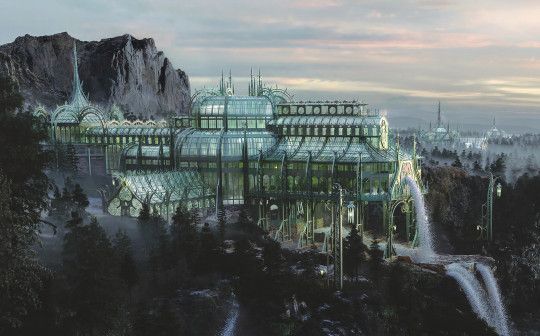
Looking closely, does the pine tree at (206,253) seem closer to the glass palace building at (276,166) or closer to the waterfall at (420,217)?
the glass palace building at (276,166)

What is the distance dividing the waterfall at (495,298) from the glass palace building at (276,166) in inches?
436

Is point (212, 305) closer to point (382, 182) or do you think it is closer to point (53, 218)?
point (53, 218)

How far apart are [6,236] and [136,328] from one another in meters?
13.5

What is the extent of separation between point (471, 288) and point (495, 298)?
→ 18.2ft

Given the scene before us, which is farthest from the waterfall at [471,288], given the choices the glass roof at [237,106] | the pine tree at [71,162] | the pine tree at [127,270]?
the pine tree at [71,162]

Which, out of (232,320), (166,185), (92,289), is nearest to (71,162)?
(166,185)

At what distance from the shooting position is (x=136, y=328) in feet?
151

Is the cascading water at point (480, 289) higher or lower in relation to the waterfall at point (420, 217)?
lower

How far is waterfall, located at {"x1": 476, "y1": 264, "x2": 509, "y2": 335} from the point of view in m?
76.1

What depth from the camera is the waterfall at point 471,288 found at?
73.6 m

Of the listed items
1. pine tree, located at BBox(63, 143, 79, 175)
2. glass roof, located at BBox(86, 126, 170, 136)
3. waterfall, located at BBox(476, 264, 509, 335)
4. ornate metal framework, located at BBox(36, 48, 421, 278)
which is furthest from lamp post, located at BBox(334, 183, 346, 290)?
pine tree, located at BBox(63, 143, 79, 175)

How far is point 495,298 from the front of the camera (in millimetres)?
78125

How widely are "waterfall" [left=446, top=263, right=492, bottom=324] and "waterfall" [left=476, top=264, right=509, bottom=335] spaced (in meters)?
1.70

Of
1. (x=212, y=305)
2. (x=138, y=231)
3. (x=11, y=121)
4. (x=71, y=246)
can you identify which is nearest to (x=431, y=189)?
(x=138, y=231)
